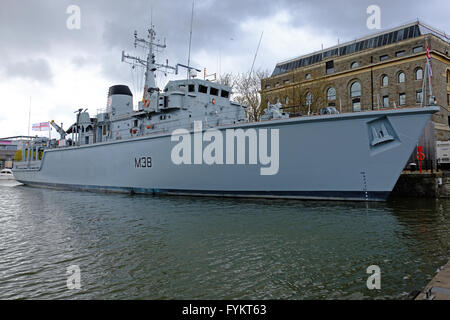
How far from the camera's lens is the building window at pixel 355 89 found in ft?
102

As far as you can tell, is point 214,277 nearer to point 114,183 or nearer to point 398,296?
point 398,296

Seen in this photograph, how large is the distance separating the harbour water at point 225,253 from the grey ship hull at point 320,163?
4.85 ft

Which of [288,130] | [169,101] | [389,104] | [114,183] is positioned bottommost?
[114,183]

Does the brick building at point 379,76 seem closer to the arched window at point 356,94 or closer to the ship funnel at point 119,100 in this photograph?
the arched window at point 356,94

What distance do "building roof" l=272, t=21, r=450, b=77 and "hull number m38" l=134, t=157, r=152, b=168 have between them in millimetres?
27706

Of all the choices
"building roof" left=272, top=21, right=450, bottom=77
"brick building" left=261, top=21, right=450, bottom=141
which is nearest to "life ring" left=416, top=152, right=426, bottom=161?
"brick building" left=261, top=21, right=450, bottom=141

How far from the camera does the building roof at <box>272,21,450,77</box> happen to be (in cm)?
2840

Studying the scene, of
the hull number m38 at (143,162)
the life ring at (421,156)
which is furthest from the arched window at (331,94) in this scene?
the hull number m38 at (143,162)

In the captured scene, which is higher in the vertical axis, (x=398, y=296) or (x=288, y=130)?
(x=288, y=130)

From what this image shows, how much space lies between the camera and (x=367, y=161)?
9.87m

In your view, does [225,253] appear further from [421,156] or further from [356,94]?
[356,94]

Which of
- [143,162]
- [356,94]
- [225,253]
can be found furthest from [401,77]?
[225,253]
